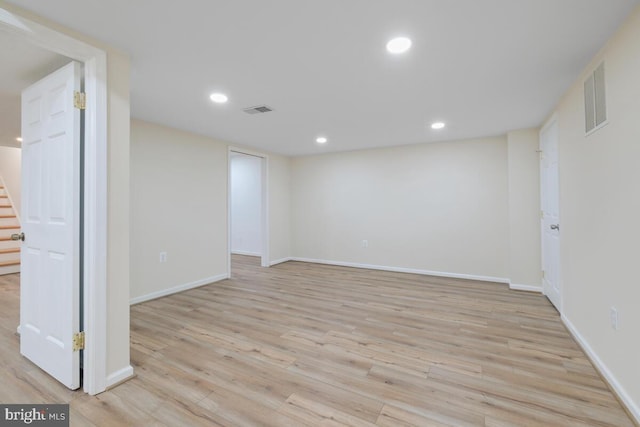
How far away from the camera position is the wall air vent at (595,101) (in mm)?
1978

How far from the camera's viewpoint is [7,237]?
525 centimetres

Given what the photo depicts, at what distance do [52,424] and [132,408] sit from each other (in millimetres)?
402

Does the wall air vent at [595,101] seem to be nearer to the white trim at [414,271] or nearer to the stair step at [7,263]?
the white trim at [414,271]

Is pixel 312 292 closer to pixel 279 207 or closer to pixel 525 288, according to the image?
pixel 279 207

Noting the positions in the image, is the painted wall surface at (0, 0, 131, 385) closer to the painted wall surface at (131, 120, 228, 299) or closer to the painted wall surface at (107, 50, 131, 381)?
the painted wall surface at (107, 50, 131, 381)

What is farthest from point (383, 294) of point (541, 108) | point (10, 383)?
point (10, 383)

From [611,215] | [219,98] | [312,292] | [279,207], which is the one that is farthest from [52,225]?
[279,207]

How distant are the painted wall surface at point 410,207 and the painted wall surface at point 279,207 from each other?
175mm

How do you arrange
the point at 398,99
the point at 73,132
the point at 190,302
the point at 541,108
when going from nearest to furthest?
the point at 73,132 < the point at 398,99 < the point at 541,108 < the point at 190,302

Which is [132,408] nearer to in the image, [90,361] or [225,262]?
[90,361]

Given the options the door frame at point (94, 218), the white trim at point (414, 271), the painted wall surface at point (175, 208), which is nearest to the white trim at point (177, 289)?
the painted wall surface at point (175, 208)

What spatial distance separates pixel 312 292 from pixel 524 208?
321 cm

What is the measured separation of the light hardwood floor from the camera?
1642 millimetres

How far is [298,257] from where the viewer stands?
6.32 metres
